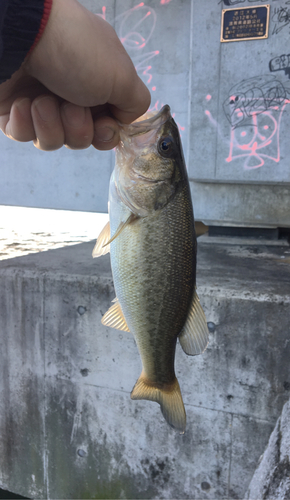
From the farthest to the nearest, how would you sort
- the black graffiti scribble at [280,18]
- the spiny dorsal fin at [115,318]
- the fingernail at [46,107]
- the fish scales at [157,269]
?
the black graffiti scribble at [280,18]
the spiny dorsal fin at [115,318]
the fish scales at [157,269]
the fingernail at [46,107]

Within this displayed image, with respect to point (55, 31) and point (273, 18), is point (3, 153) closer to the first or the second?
point (273, 18)

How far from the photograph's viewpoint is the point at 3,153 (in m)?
6.84

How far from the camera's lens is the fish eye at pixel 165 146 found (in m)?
1.47

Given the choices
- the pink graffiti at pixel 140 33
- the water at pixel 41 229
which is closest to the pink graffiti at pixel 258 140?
the pink graffiti at pixel 140 33

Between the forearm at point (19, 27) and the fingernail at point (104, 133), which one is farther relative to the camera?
the fingernail at point (104, 133)

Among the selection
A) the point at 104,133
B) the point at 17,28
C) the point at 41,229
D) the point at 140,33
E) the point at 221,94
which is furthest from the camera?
the point at 41,229

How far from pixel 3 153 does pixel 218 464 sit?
614 cm

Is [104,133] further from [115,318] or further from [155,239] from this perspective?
[115,318]

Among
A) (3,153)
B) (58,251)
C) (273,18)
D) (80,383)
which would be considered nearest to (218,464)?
(80,383)

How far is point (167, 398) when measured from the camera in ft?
5.18

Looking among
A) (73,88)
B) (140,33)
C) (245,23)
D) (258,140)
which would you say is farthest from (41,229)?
(73,88)

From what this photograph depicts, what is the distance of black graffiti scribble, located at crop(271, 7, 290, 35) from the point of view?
13.5 ft

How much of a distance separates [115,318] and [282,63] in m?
3.87

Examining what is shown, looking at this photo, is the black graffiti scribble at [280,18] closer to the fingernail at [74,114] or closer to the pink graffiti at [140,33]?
the pink graffiti at [140,33]
